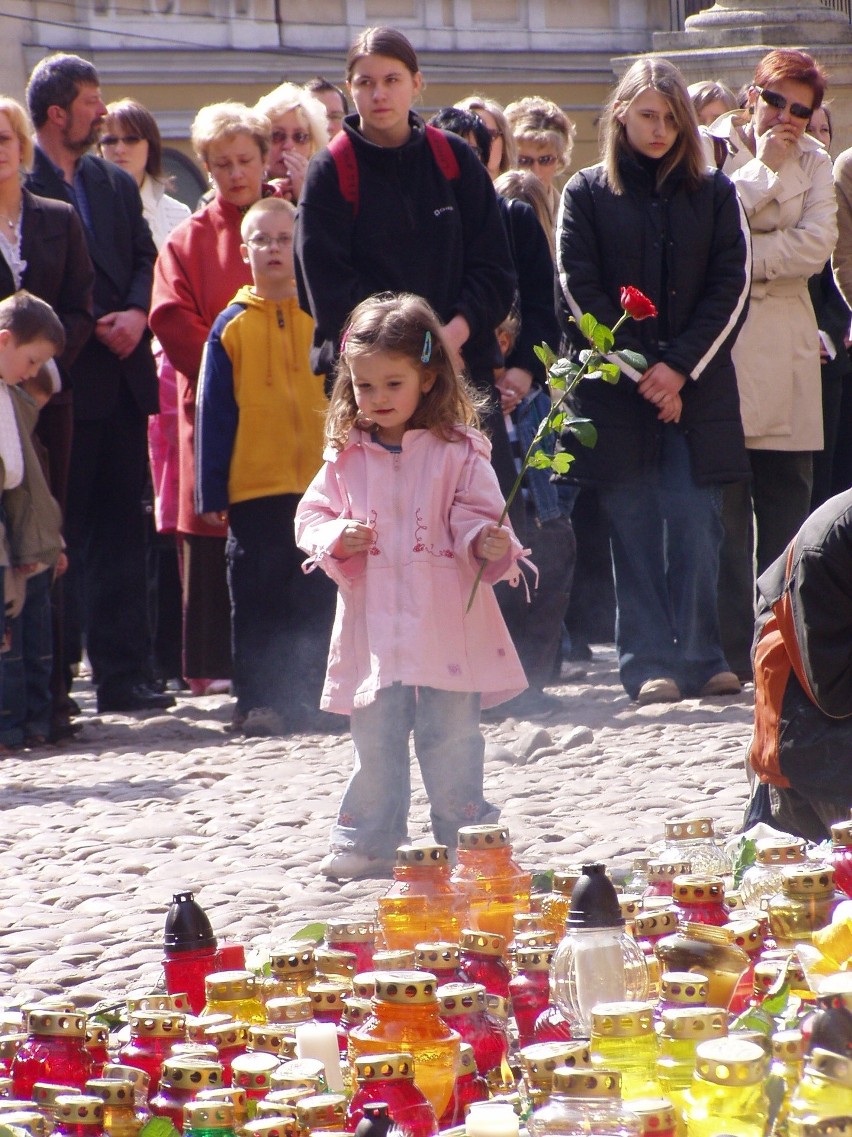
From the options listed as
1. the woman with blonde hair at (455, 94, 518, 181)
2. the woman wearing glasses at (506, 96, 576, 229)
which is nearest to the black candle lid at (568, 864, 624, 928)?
the woman with blonde hair at (455, 94, 518, 181)

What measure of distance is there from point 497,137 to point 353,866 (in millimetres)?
4183

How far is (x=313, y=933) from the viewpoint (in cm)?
380

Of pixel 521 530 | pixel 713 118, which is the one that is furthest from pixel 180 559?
pixel 713 118

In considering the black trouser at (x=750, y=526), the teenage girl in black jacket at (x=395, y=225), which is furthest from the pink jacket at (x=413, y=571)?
the black trouser at (x=750, y=526)

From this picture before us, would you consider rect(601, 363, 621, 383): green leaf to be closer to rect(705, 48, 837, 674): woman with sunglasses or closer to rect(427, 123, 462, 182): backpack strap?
rect(427, 123, 462, 182): backpack strap

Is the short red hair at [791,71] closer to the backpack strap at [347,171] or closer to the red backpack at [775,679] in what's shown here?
the backpack strap at [347,171]

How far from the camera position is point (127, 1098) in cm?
249

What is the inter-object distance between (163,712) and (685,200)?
2892 millimetres

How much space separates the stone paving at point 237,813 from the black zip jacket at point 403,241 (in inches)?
55.1

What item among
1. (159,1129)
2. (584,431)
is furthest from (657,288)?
(159,1129)

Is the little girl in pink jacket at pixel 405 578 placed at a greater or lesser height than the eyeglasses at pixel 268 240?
lesser

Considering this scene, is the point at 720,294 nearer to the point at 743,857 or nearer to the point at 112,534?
the point at 112,534

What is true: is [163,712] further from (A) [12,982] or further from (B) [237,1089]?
(B) [237,1089]

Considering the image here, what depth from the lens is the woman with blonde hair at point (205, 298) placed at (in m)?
7.67
